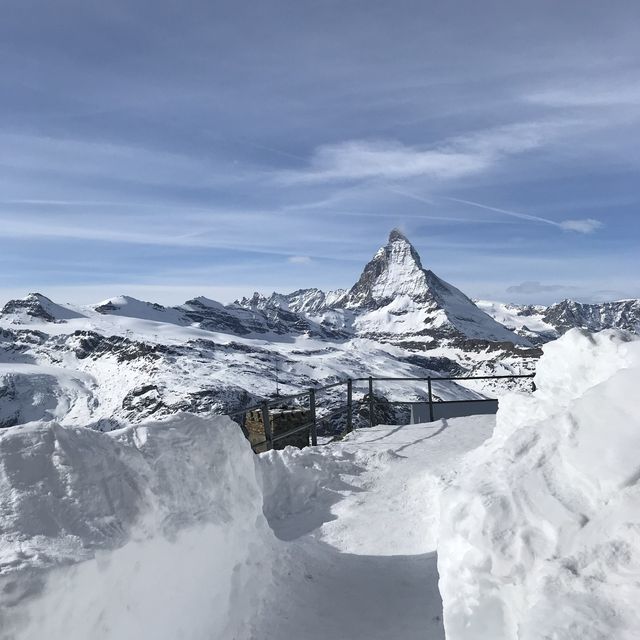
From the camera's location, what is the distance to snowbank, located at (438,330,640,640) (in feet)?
10.4

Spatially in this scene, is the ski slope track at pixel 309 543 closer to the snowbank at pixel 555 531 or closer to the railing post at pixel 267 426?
the snowbank at pixel 555 531

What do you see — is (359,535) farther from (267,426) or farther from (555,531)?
(555,531)

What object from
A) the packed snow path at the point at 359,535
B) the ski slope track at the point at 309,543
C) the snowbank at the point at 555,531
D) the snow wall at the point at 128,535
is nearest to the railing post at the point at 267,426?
the packed snow path at the point at 359,535

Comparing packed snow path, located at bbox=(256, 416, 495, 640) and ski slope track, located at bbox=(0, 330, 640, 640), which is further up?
ski slope track, located at bbox=(0, 330, 640, 640)

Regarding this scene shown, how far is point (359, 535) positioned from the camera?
7371mm

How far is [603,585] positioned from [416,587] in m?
3.13

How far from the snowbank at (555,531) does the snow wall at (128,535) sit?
1.95 meters

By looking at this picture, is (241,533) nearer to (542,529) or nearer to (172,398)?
(542,529)

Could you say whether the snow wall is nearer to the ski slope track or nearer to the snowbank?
the ski slope track

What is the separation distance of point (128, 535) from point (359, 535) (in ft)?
12.8

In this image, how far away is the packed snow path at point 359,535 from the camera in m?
5.42

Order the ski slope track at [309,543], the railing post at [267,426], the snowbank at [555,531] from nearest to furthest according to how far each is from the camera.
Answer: the snowbank at [555,531] < the ski slope track at [309,543] < the railing post at [267,426]

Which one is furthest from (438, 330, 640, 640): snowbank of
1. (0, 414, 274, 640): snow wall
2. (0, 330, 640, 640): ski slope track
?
(0, 414, 274, 640): snow wall

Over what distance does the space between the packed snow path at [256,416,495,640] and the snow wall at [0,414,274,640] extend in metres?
0.53
